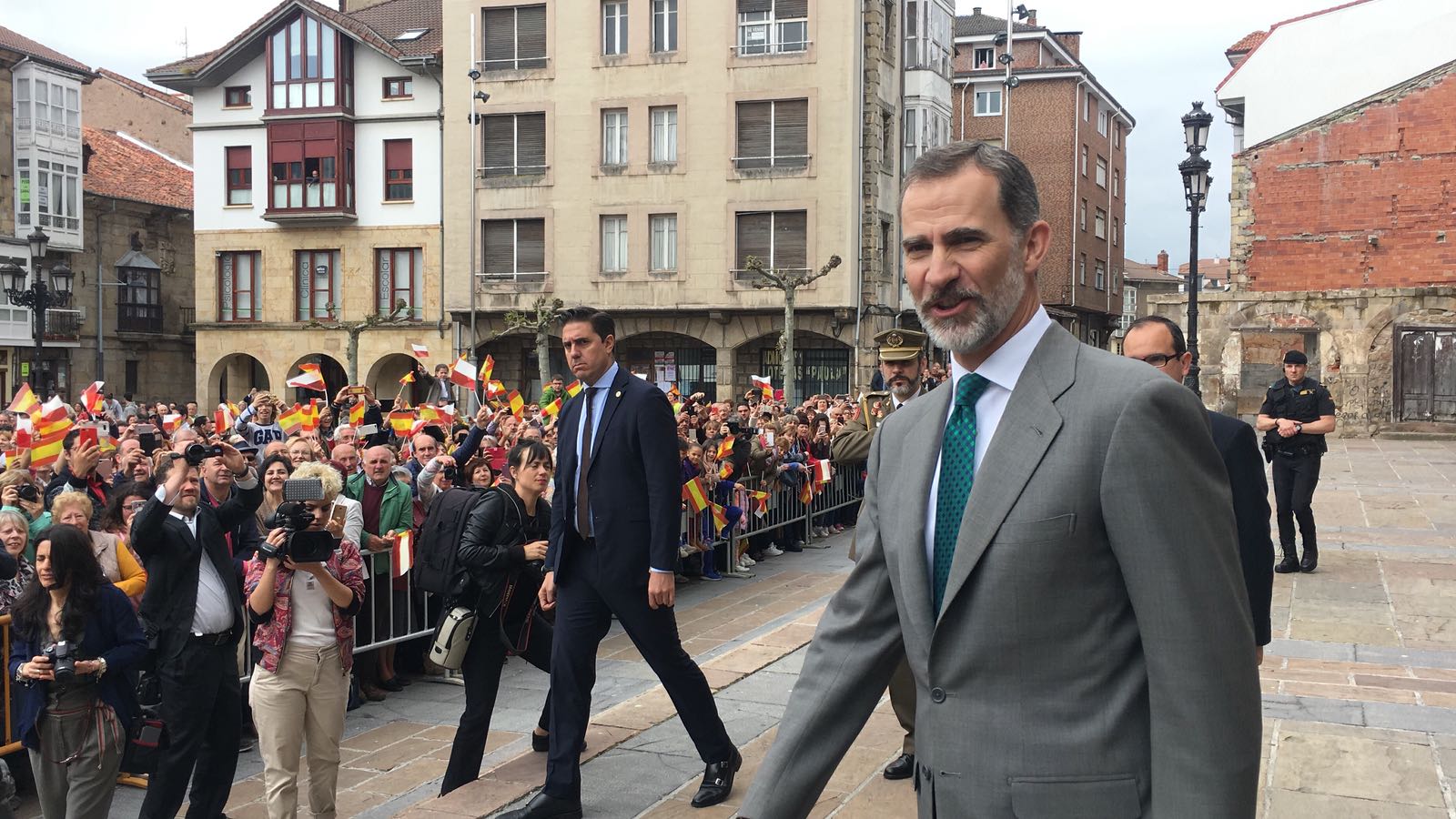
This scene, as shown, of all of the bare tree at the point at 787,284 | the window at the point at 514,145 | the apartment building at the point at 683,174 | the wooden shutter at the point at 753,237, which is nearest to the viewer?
the bare tree at the point at 787,284

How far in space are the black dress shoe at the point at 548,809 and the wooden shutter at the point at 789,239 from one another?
1208 inches

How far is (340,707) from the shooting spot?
5.54 m

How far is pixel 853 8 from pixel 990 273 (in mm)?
33902

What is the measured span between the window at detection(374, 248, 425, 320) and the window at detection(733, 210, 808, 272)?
10094mm

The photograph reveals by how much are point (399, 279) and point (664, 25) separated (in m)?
11.1

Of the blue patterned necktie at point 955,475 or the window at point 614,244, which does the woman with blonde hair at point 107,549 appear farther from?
the window at point 614,244

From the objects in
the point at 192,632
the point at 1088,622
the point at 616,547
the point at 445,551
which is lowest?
the point at 192,632

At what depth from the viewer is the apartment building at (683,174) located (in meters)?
34.8

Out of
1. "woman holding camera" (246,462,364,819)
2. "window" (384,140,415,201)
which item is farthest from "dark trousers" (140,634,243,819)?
"window" (384,140,415,201)

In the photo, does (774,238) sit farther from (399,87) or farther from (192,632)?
(192,632)

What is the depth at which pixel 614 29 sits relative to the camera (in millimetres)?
36125

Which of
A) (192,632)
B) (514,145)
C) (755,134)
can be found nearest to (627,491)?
(192,632)

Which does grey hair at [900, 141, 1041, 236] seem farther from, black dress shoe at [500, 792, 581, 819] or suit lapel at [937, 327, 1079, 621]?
black dress shoe at [500, 792, 581, 819]

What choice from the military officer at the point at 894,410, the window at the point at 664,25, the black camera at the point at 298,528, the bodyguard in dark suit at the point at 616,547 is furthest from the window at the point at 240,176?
the bodyguard in dark suit at the point at 616,547
